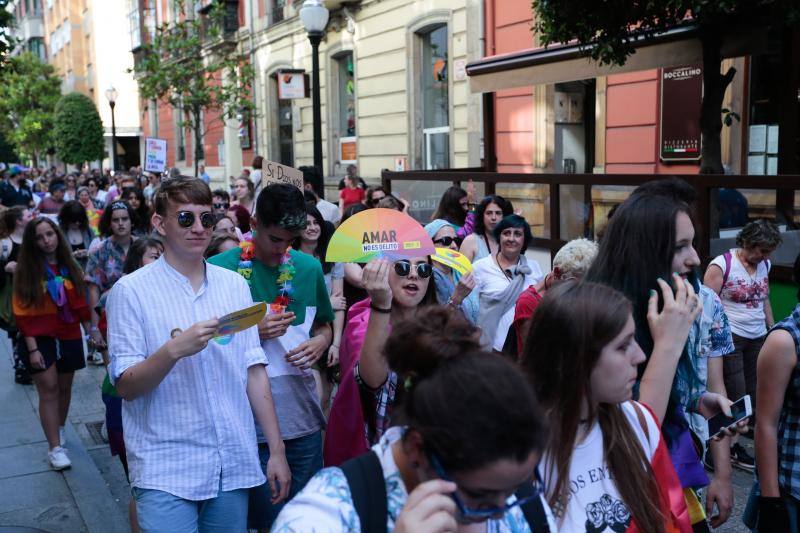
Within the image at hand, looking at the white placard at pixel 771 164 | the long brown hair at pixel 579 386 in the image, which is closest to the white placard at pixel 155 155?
the white placard at pixel 771 164

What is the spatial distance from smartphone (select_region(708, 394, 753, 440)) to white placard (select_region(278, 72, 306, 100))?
13835 millimetres

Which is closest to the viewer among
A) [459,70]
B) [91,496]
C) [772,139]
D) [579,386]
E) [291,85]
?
[579,386]

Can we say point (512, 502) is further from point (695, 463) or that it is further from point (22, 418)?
point (22, 418)

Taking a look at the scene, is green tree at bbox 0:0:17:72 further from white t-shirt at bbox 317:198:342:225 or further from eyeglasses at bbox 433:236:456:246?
eyeglasses at bbox 433:236:456:246

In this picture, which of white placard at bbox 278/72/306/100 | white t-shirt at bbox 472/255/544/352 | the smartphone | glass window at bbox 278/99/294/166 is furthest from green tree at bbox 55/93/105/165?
the smartphone

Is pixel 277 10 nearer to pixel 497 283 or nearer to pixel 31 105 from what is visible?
pixel 497 283

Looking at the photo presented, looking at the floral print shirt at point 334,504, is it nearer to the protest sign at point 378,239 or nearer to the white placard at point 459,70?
the protest sign at point 378,239

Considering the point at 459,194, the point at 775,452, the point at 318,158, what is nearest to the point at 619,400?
the point at 775,452

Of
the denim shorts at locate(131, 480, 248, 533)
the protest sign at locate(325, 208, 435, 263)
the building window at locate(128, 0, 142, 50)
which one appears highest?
the building window at locate(128, 0, 142, 50)

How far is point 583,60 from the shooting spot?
9758 mm

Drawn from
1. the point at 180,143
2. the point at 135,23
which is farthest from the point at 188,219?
the point at 135,23

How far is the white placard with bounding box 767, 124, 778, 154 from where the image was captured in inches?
434

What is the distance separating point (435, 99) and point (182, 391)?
53.6 feet

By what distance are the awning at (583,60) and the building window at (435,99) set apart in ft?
24.0
